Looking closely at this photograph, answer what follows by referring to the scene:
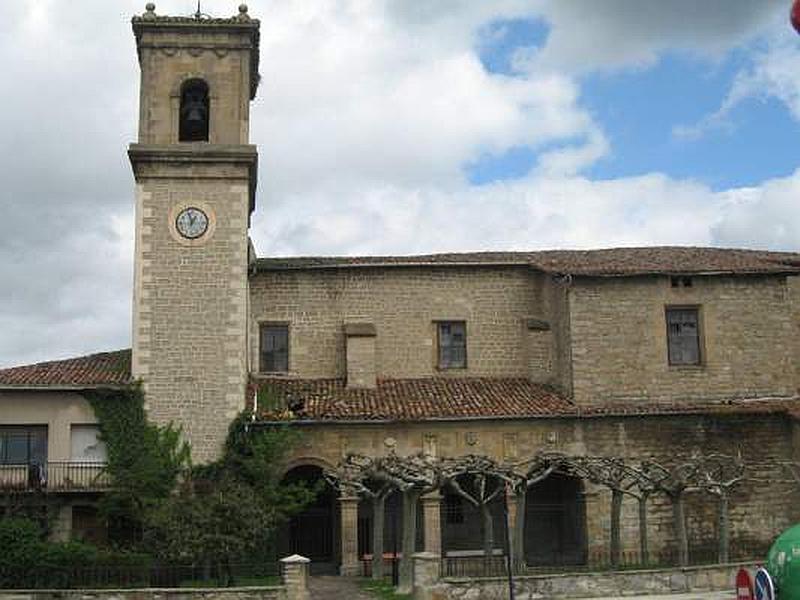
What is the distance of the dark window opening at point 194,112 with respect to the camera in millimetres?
28281

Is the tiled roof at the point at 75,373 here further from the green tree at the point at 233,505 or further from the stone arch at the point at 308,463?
the stone arch at the point at 308,463

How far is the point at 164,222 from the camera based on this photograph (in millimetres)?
27406

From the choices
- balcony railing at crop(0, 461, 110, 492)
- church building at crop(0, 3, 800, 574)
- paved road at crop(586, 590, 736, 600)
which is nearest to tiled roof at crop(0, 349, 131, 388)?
church building at crop(0, 3, 800, 574)

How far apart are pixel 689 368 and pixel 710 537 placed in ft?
15.1

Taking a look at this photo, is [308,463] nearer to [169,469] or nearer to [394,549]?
[394,549]

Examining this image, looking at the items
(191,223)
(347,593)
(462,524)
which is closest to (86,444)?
(191,223)

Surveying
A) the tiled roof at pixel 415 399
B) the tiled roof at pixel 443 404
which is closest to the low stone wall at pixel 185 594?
the tiled roof at pixel 443 404

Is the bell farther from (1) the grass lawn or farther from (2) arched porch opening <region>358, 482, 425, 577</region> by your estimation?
(1) the grass lawn

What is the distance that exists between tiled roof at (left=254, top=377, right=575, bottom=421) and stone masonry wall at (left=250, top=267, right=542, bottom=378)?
57cm

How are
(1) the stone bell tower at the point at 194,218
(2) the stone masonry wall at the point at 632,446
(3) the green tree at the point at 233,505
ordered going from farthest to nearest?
(2) the stone masonry wall at the point at 632,446, (1) the stone bell tower at the point at 194,218, (3) the green tree at the point at 233,505

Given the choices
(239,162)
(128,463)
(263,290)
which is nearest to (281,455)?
(128,463)

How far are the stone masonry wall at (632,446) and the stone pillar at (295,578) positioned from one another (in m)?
6.62

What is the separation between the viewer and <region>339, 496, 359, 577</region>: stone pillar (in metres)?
25.7

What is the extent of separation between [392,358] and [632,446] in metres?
7.22
